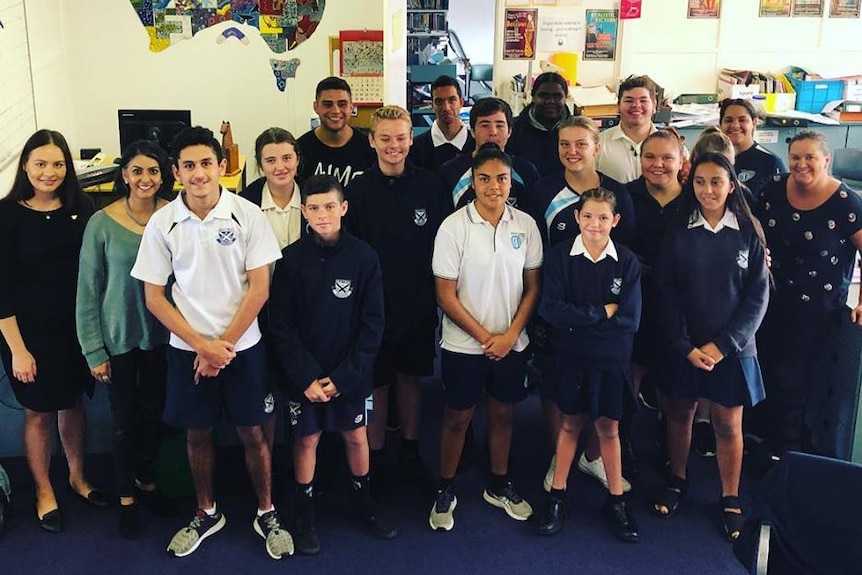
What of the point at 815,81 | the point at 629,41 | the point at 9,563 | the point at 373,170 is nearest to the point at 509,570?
the point at 373,170

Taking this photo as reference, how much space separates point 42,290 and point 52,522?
2.88 ft

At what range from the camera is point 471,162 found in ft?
10.8

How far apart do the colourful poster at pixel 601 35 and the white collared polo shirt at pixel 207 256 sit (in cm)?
488

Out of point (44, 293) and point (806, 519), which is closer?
point (806, 519)

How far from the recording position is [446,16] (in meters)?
9.34

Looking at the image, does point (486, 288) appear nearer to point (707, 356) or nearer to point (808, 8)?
point (707, 356)

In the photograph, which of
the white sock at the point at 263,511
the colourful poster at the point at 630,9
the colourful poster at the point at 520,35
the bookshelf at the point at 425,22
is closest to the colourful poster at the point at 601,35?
the colourful poster at the point at 630,9

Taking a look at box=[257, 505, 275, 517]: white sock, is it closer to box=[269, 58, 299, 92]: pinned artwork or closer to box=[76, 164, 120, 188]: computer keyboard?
box=[76, 164, 120, 188]: computer keyboard

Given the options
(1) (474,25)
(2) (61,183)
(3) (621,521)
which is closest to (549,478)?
(3) (621,521)

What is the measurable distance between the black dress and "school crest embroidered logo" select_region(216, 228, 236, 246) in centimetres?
60

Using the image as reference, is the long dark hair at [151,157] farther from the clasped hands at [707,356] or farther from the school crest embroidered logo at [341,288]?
the clasped hands at [707,356]

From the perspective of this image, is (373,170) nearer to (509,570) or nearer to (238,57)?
(509,570)

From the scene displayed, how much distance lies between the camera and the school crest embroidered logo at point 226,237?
2729mm

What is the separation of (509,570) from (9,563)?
1.76 m
